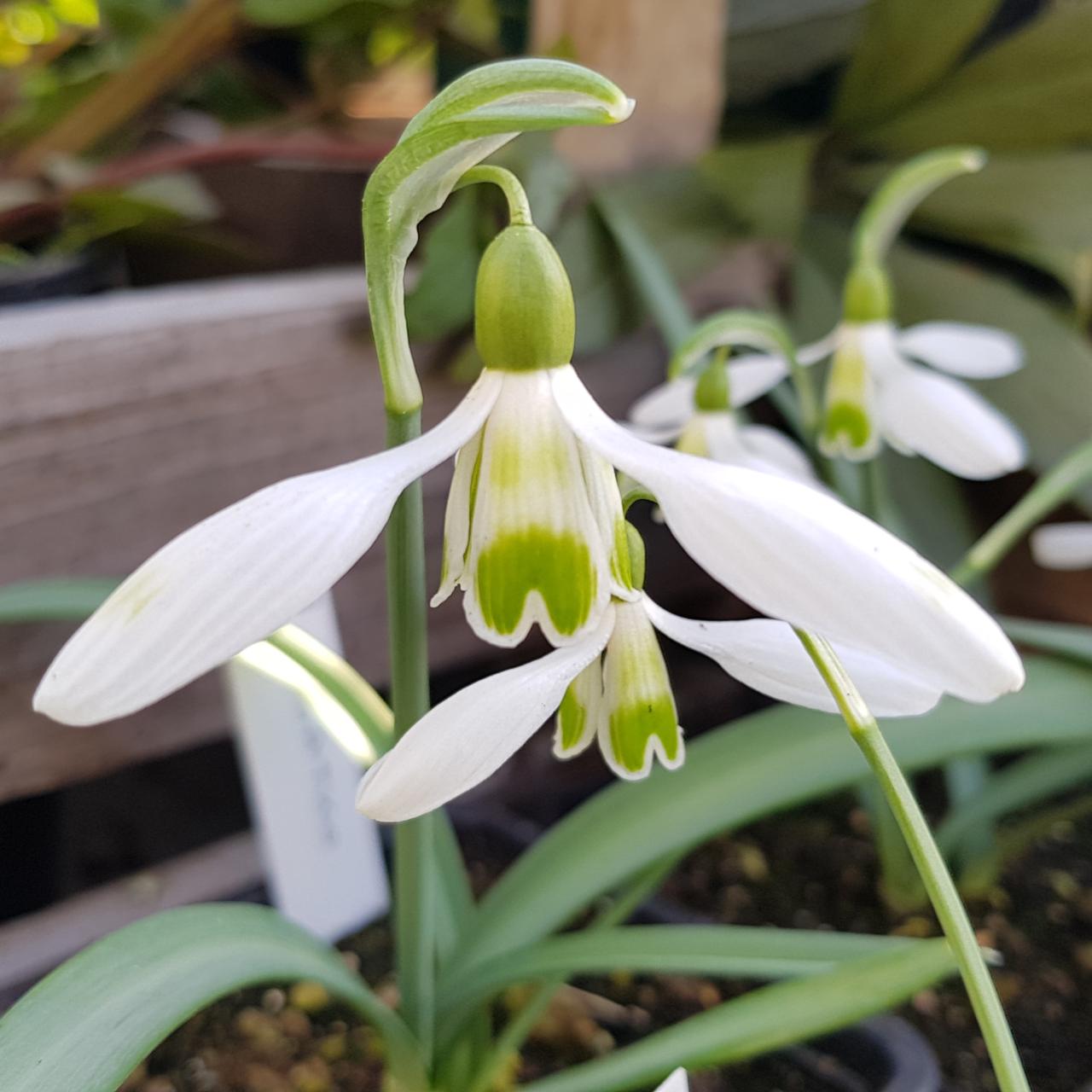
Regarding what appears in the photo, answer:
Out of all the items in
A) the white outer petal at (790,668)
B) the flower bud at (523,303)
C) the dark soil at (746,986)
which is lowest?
the dark soil at (746,986)

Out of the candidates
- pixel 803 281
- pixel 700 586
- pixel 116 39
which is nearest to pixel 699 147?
pixel 803 281

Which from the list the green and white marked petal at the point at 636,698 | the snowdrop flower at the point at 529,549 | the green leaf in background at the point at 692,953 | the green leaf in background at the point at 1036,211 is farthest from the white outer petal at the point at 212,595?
the green leaf in background at the point at 1036,211

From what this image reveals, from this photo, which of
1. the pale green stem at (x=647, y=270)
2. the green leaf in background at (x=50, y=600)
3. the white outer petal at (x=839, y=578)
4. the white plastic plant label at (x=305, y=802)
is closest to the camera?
the white outer petal at (x=839, y=578)

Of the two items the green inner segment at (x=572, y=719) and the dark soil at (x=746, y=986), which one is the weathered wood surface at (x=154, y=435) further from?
the green inner segment at (x=572, y=719)

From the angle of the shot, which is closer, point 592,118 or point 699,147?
point 592,118

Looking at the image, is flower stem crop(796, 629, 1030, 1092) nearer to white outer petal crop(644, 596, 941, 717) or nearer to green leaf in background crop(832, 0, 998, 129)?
white outer petal crop(644, 596, 941, 717)

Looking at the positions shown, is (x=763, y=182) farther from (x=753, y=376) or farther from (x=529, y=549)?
(x=529, y=549)

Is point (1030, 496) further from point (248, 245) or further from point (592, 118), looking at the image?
point (248, 245)
